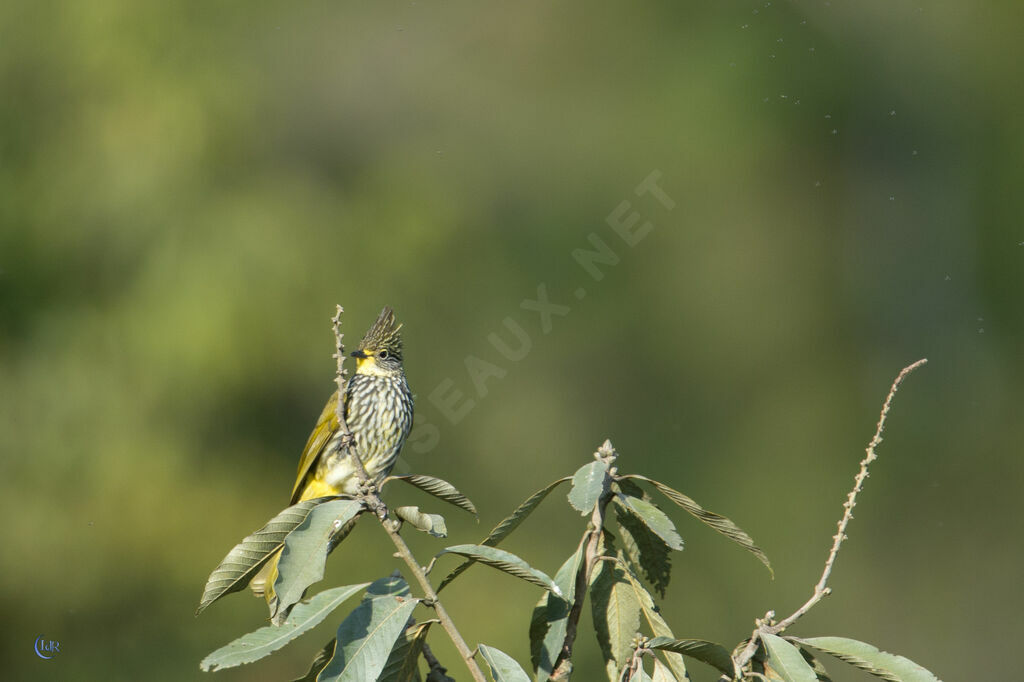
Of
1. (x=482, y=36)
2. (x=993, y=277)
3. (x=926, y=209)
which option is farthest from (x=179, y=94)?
(x=993, y=277)

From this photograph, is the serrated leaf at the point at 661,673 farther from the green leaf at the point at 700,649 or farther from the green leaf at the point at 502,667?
the green leaf at the point at 502,667

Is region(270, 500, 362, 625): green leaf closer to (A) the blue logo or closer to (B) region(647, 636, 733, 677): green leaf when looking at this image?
(B) region(647, 636, 733, 677): green leaf

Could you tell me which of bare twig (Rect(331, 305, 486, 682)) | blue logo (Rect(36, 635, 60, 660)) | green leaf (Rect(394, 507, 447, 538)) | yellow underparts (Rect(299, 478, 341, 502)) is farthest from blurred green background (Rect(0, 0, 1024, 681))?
green leaf (Rect(394, 507, 447, 538))

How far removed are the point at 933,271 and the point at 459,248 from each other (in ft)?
10.2

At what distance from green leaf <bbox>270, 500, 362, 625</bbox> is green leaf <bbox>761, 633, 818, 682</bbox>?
1.97ft

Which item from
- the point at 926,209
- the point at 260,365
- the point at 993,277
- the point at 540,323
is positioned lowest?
the point at 993,277

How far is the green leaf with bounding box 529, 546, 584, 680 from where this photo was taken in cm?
153

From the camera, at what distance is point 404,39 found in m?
6.40

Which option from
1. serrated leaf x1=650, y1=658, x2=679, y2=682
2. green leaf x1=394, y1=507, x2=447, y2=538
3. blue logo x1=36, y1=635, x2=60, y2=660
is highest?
green leaf x1=394, y1=507, x2=447, y2=538

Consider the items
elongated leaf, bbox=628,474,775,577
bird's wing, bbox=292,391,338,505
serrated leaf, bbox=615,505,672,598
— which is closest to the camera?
elongated leaf, bbox=628,474,775,577

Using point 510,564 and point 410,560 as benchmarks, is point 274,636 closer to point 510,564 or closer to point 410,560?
point 410,560

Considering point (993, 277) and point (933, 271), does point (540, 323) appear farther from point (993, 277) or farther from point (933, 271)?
point (993, 277)

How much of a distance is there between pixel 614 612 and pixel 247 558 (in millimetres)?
556

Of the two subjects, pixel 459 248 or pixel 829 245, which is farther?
pixel 829 245
